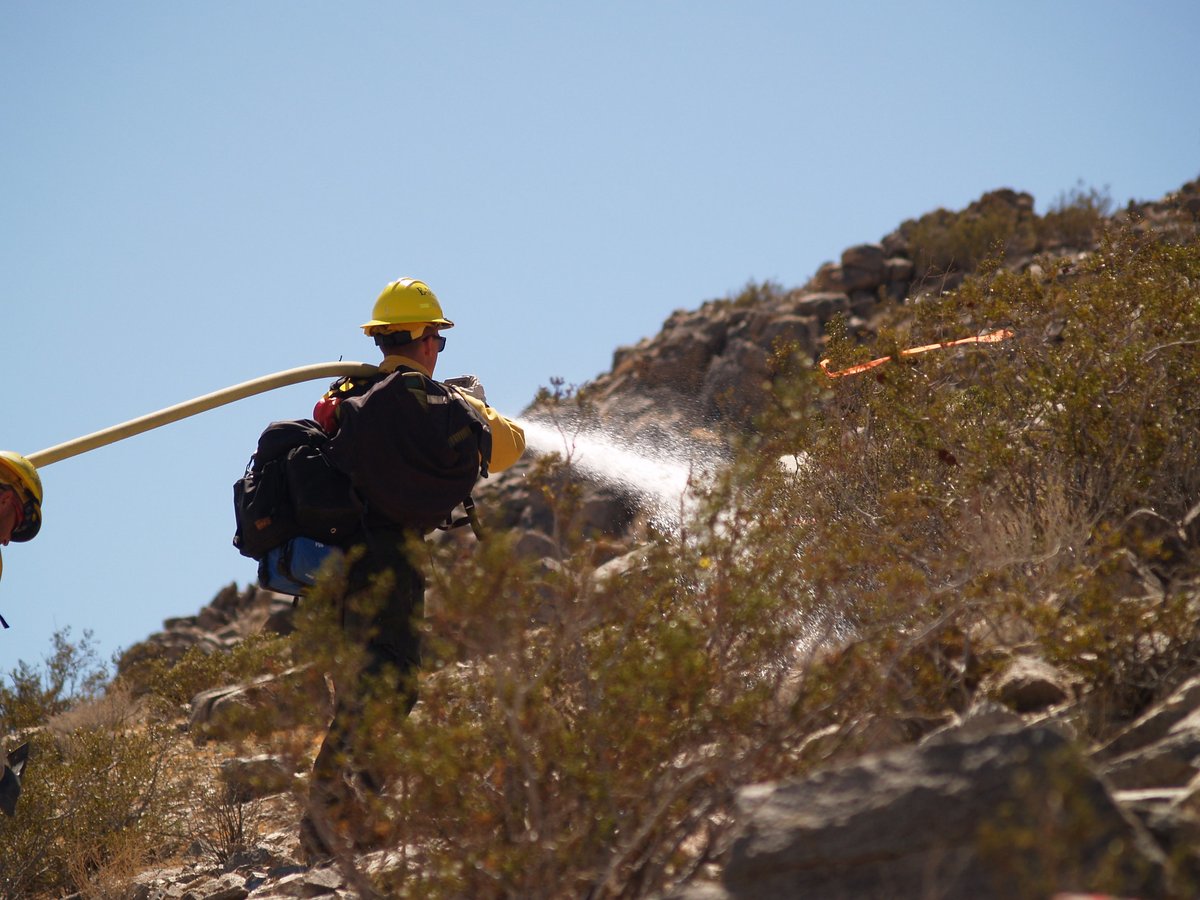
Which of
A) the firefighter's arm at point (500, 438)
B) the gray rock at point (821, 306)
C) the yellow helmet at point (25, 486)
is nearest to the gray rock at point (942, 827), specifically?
the firefighter's arm at point (500, 438)

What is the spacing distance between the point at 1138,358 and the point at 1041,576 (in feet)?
4.94

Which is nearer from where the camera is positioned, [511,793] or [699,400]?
[511,793]

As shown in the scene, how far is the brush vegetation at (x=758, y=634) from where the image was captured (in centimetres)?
323

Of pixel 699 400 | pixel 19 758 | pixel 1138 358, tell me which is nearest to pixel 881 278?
pixel 699 400

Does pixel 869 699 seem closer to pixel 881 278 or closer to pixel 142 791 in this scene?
pixel 142 791

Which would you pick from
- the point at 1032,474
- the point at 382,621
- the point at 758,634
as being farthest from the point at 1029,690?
the point at 382,621

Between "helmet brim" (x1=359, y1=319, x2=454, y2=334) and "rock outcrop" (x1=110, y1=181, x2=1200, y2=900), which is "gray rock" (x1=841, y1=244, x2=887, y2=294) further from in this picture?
"rock outcrop" (x1=110, y1=181, x2=1200, y2=900)

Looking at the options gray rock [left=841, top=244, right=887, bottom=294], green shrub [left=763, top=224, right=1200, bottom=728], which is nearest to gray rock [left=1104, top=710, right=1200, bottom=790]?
green shrub [left=763, top=224, right=1200, bottom=728]

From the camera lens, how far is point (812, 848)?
7.32ft

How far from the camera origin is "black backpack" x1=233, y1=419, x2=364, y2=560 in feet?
16.1

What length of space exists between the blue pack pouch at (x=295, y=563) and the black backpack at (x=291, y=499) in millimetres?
37

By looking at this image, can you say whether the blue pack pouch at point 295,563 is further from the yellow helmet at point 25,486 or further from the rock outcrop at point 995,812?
the rock outcrop at point 995,812

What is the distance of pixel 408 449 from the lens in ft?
16.0

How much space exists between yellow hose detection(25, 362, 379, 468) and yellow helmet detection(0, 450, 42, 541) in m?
0.59
